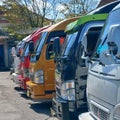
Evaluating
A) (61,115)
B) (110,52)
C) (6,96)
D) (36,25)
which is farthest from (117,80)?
(36,25)

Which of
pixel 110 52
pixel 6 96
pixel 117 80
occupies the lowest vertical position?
pixel 6 96

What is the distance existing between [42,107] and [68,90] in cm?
453

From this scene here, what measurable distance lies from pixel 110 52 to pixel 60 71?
333 centimetres

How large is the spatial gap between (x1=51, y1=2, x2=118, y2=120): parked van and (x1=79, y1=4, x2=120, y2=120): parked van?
4.75 feet

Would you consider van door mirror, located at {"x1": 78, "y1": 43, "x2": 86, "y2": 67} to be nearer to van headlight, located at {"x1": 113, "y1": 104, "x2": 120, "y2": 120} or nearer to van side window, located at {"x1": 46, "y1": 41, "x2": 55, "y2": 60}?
van headlight, located at {"x1": 113, "y1": 104, "x2": 120, "y2": 120}

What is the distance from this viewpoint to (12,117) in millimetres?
9883

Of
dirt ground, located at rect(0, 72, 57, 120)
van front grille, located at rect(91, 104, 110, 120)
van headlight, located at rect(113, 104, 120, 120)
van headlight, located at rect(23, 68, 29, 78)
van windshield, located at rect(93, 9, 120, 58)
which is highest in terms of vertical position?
van windshield, located at rect(93, 9, 120, 58)

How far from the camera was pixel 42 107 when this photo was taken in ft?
37.6

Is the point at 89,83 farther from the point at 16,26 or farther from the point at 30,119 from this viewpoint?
the point at 16,26

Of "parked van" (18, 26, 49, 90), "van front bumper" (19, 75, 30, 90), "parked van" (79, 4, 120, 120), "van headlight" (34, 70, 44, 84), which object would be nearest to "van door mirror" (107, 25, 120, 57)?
"parked van" (79, 4, 120, 120)

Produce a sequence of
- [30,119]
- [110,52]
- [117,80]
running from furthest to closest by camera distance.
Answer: [30,119] → [110,52] → [117,80]

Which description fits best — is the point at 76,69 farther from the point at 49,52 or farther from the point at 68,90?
the point at 49,52

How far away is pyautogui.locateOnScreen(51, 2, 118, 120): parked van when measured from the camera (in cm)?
695

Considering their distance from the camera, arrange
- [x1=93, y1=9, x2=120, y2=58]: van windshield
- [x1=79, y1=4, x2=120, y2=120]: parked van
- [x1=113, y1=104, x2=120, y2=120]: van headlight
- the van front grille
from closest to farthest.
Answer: [x1=113, y1=104, x2=120, y2=120]: van headlight
[x1=79, y1=4, x2=120, y2=120]: parked van
the van front grille
[x1=93, y1=9, x2=120, y2=58]: van windshield
